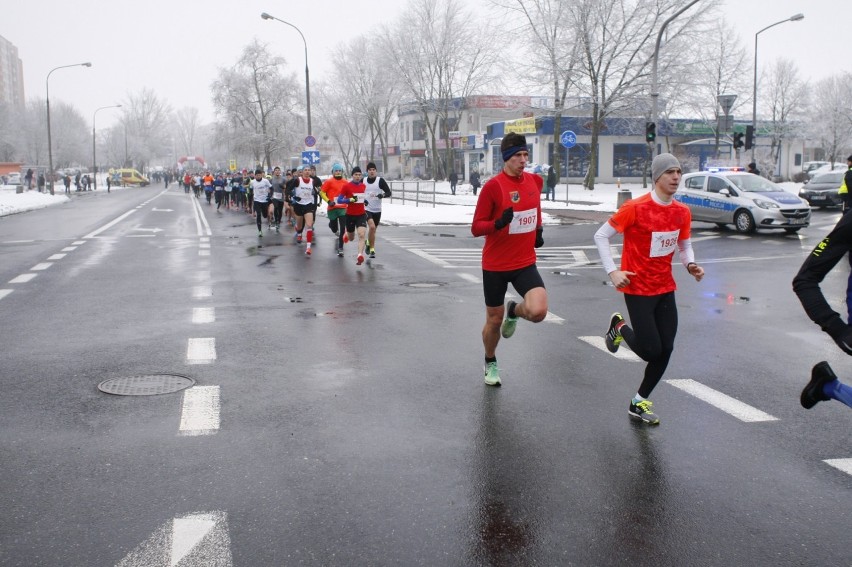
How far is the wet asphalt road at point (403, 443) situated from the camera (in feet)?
12.0

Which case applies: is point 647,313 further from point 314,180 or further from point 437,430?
point 314,180

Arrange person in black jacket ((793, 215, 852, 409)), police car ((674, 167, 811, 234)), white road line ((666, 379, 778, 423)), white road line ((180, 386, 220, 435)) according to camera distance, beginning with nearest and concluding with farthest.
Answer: person in black jacket ((793, 215, 852, 409)), white road line ((180, 386, 220, 435)), white road line ((666, 379, 778, 423)), police car ((674, 167, 811, 234))

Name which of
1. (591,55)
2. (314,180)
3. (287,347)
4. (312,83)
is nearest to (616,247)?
(314,180)

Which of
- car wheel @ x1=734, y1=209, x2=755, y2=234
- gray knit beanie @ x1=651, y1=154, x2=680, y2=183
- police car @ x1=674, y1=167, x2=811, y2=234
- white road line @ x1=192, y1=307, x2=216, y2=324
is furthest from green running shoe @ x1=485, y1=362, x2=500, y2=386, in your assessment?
car wheel @ x1=734, y1=209, x2=755, y2=234

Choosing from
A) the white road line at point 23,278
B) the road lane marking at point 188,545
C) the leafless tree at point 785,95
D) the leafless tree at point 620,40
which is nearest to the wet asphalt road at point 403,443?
the road lane marking at point 188,545

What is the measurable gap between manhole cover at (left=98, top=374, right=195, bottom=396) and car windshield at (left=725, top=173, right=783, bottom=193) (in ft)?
60.6

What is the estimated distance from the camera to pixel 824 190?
3203cm

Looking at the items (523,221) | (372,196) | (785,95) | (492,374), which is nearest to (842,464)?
(492,374)

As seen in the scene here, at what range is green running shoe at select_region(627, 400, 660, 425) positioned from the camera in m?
5.42

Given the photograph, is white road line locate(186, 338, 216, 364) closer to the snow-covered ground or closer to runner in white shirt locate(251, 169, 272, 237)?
runner in white shirt locate(251, 169, 272, 237)

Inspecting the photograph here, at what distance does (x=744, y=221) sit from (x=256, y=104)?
70098 millimetres

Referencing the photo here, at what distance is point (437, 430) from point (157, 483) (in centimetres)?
173

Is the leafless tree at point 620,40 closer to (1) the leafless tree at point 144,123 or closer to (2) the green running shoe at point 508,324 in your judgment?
(2) the green running shoe at point 508,324

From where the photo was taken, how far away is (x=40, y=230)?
24578mm
